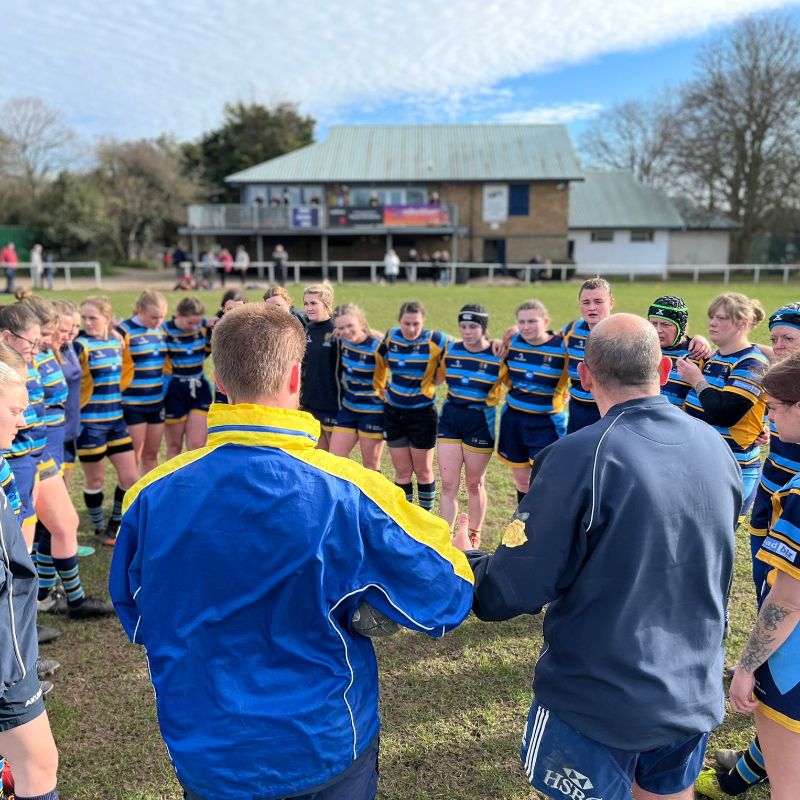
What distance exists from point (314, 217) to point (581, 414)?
30.9 metres

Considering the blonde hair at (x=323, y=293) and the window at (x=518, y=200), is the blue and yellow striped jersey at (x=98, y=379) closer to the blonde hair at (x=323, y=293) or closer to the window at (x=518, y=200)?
the blonde hair at (x=323, y=293)

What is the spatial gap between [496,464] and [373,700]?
20.4ft

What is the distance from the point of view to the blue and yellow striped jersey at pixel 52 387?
4488 mm

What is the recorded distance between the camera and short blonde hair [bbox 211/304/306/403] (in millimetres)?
1832

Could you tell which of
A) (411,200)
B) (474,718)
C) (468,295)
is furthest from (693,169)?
(474,718)

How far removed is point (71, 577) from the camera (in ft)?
14.5

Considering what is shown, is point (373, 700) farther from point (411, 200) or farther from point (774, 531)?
point (411, 200)

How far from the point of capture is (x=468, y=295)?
893 inches

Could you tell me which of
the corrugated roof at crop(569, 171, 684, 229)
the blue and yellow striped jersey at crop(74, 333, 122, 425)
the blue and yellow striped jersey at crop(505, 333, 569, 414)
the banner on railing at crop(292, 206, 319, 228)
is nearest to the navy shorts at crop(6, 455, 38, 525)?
the blue and yellow striped jersey at crop(74, 333, 122, 425)

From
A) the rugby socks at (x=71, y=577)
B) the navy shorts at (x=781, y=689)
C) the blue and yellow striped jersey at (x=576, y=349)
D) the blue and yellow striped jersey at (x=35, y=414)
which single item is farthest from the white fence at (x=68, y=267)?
the navy shorts at (x=781, y=689)

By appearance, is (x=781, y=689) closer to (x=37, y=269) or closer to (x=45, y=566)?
(x=45, y=566)

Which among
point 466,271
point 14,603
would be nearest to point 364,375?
point 14,603

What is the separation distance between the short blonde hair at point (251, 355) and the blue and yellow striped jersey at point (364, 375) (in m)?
4.19

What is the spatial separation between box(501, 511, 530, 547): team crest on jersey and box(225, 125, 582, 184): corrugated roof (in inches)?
1425
